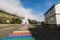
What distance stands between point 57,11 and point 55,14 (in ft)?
4.45

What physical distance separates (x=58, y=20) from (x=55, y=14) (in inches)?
102

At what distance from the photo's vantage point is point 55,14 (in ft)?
145

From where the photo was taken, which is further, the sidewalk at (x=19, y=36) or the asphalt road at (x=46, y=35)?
the asphalt road at (x=46, y=35)

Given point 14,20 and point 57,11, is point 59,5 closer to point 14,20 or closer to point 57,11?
point 57,11

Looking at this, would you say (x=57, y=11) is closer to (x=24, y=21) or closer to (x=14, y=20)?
(x=14, y=20)

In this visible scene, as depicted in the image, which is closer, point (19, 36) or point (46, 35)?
point (19, 36)

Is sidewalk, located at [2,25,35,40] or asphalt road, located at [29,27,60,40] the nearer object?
sidewalk, located at [2,25,35,40]

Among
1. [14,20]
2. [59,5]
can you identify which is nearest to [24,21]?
[14,20]

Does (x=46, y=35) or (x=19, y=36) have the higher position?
(x=19, y=36)

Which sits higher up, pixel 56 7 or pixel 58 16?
pixel 56 7

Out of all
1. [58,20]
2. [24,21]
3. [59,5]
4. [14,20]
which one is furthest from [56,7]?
[24,21]

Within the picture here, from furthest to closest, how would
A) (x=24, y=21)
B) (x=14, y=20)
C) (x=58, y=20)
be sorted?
(x=24, y=21) < (x=14, y=20) < (x=58, y=20)

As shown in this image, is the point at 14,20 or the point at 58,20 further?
the point at 14,20

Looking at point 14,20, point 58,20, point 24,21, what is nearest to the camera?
point 58,20
